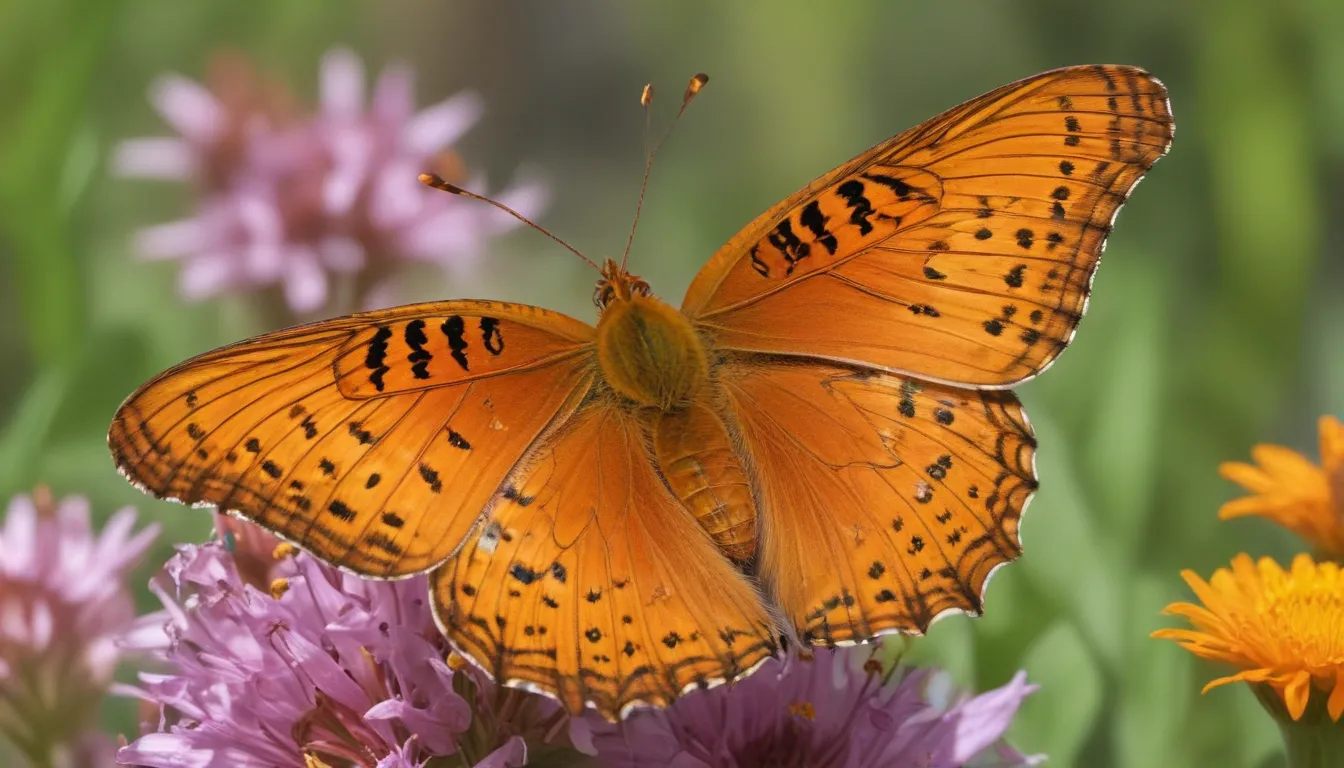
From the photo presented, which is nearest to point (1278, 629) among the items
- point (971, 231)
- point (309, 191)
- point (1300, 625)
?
point (1300, 625)

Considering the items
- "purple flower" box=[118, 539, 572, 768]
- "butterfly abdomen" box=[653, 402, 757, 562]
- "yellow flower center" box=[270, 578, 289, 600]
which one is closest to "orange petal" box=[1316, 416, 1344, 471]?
"butterfly abdomen" box=[653, 402, 757, 562]

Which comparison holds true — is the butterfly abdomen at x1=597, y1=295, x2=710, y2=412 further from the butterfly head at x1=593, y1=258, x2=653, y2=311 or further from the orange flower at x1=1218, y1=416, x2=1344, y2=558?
the orange flower at x1=1218, y1=416, x2=1344, y2=558

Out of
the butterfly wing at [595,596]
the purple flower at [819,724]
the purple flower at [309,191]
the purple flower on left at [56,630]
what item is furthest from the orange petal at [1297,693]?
the purple flower at [309,191]

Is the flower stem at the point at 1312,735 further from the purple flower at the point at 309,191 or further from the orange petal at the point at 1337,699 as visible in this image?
the purple flower at the point at 309,191

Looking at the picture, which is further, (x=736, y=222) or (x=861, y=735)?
(x=736, y=222)

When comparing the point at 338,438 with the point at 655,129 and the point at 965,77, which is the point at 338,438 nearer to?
the point at 965,77

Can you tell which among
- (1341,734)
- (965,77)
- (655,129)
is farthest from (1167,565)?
(655,129)

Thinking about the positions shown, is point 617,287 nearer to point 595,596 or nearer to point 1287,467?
point 595,596
